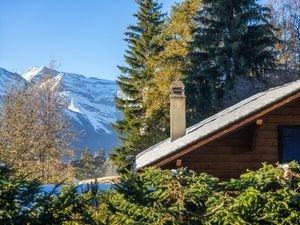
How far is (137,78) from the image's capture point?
116 ft

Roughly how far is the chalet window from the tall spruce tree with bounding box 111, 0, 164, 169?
66.1 feet

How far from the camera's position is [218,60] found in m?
26.4

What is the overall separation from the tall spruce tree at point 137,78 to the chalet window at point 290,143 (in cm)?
2014

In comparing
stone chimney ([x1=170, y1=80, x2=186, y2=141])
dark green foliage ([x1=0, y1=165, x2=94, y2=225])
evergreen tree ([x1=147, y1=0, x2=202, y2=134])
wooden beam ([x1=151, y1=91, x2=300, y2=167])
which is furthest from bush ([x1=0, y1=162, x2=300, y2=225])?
evergreen tree ([x1=147, y1=0, x2=202, y2=134])

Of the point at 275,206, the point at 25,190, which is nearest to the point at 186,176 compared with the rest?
the point at 275,206

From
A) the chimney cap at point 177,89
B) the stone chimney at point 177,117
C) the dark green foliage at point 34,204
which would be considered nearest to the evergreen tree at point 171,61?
the chimney cap at point 177,89

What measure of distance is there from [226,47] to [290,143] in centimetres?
1508

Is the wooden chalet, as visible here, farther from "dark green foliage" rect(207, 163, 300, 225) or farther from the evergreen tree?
the evergreen tree

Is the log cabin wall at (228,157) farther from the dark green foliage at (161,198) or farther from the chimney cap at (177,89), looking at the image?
the dark green foliage at (161,198)

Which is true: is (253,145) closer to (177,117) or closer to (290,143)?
(290,143)

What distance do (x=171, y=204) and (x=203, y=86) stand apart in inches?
957

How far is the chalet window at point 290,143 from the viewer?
488 inches

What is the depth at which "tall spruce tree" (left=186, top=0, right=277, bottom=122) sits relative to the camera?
26.7m

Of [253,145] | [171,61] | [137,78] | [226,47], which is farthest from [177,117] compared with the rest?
[137,78]
